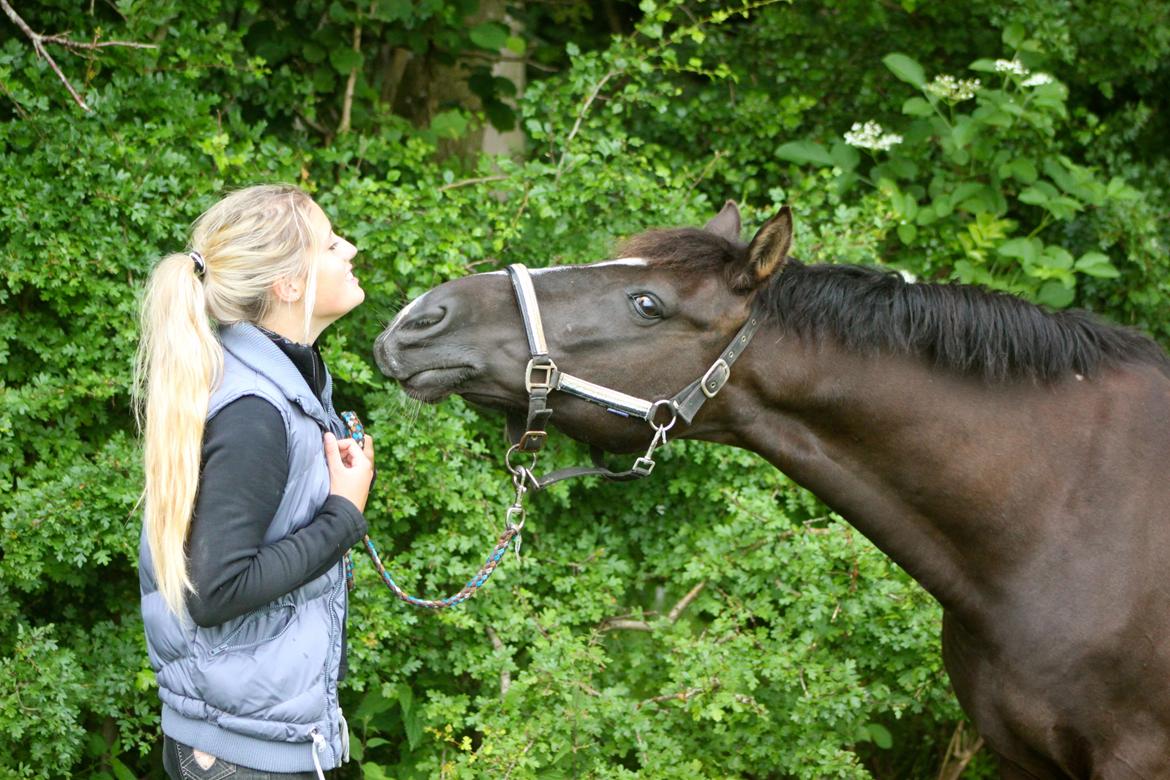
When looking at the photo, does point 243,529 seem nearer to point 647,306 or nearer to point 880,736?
point 647,306

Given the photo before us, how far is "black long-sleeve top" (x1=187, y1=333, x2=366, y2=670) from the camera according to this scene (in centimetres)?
203

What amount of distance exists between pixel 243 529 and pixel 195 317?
0.44 meters

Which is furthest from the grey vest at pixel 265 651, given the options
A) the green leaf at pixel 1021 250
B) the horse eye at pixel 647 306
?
the green leaf at pixel 1021 250

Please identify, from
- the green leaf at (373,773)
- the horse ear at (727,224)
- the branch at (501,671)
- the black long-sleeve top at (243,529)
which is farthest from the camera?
the branch at (501,671)

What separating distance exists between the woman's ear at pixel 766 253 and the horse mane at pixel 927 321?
60 mm

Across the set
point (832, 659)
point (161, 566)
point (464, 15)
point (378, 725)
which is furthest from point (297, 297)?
point (464, 15)

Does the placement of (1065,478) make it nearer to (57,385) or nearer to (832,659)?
(832,659)

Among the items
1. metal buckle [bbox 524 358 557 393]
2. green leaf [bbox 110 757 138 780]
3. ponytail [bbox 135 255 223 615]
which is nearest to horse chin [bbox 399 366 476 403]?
metal buckle [bbox 524 358 557 393]

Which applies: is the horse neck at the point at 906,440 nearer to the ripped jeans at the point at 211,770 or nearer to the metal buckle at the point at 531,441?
the metal buckle at the point at 531,441

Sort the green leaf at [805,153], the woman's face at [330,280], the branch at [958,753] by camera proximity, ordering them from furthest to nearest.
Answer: the green leaf at [805,153] → the branch at [958,753] → the woman's face at [330,280]

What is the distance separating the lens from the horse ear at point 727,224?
2.91 m

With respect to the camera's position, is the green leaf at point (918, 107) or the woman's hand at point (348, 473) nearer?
the woman's hand at point (348, 473)

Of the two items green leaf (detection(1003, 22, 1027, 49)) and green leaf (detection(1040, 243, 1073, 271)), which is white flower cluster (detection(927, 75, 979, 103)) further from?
green leaf (detection(1040, 243, 1073, 271))

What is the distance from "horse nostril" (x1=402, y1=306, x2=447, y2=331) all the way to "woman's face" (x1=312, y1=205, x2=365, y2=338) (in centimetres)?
13
